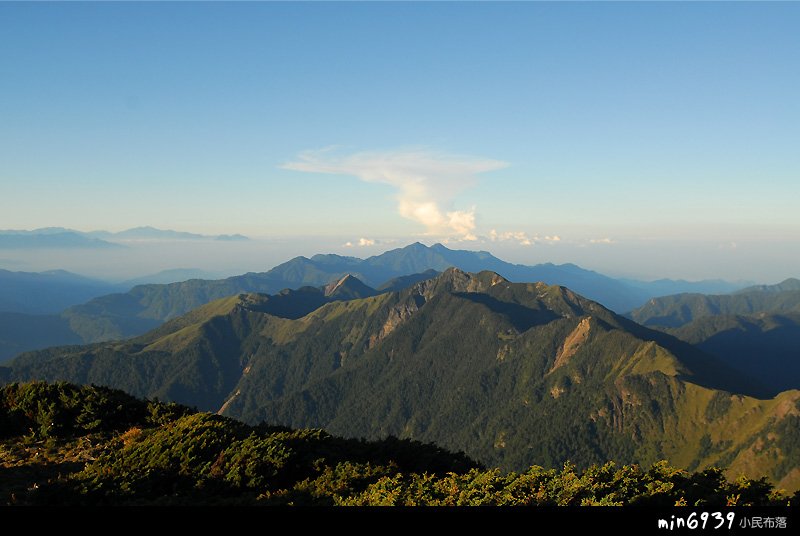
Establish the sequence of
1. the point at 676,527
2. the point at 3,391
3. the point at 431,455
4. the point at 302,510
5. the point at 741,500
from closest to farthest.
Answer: the point at 302,510 < the point at 676,527 < the point at 741,500 < the point at 431,455 < the point at 3,391

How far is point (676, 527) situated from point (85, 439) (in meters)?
40.7

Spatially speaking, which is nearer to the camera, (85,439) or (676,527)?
(676,527)

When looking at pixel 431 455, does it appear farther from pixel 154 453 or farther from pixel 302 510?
pixel 302 510

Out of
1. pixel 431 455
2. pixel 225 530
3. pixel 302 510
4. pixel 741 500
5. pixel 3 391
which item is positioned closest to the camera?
pixel 225 530

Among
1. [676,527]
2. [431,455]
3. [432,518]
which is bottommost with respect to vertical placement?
[431,455]

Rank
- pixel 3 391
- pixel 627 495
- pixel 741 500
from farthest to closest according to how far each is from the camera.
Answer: pixel 3 391
pixel 627 495
pixel 741 500

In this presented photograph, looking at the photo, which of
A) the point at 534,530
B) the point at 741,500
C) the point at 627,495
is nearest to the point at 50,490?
the point at 534,530

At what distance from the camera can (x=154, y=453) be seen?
3253cm

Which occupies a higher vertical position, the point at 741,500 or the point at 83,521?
the point at 83,521

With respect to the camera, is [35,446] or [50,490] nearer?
[50,490]

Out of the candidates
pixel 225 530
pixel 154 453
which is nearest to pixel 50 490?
pixel 154 453

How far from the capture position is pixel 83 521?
1259 centimetres

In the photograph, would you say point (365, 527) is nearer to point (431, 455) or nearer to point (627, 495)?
point (627, 495)

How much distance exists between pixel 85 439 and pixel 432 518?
119 ft
